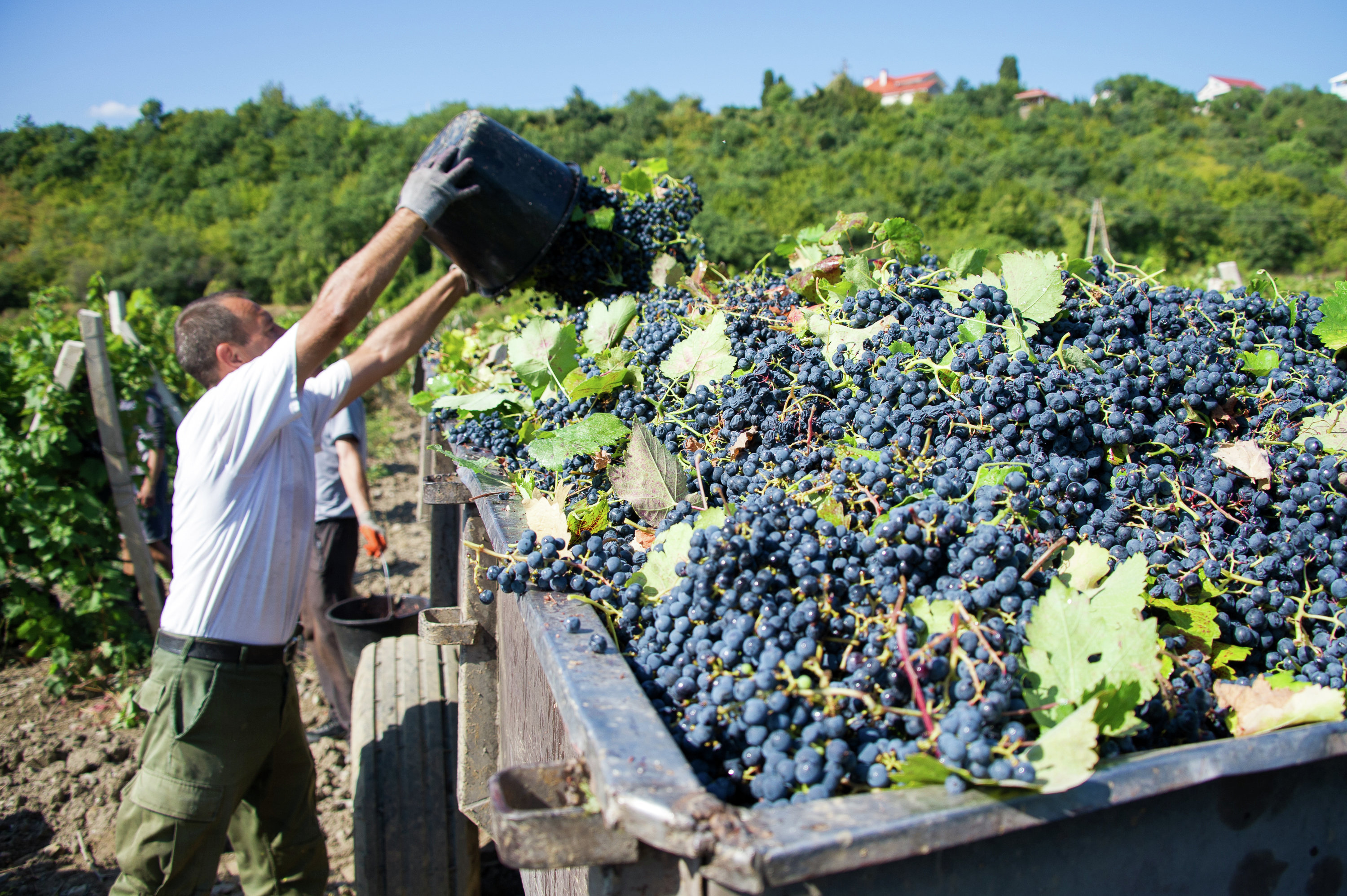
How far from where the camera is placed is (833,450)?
1153 mm

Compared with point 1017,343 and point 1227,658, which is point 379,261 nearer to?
point 1017,343

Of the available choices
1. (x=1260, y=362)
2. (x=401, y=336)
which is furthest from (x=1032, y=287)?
(x=401, y=336)

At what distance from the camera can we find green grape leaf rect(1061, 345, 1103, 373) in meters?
1.24

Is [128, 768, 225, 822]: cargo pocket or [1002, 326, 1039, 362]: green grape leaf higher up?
[1002, 326, 1039, 362]: green grape leaf

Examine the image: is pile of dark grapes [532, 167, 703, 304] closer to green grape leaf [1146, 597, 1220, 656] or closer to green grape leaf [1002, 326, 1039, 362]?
green grape leaf [1002, 326, 1039, 362]

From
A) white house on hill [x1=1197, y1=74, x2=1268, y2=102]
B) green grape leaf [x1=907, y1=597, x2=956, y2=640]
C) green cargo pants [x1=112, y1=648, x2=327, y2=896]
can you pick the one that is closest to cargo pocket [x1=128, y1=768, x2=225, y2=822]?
green cargo pants [x1=112, y1=648, x2=327, y2=896]

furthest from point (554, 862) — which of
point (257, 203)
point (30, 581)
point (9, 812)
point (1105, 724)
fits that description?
point (257, 203)

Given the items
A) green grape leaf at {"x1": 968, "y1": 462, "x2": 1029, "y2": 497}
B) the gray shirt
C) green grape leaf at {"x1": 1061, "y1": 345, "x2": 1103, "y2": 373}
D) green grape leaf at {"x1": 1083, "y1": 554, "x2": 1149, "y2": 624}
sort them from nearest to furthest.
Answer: green grape leaf at {"x1": 1083, "y1": 554, "x2": 1149, "y2": 624} → green grape leaf at {"x1": 968, "y1": 462, "x2": 1029, "y2": 497} → green grape leaf at {"x1": 1061, "y1": 345, "x2": 1103, "y2": 373} → the gray shirt

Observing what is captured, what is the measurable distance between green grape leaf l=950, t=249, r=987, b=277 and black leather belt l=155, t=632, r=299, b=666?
6.87 ft

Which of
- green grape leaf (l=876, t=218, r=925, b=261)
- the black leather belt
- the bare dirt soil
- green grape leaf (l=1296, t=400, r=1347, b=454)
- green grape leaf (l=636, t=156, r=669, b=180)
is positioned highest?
green grape leaf (l=636, t=156, r=669, b=180)

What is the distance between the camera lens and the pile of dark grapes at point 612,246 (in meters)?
2.38

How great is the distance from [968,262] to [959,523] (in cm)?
101

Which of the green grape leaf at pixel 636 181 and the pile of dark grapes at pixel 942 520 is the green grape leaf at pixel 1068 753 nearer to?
the pile of dark grapes at pixel 942 520

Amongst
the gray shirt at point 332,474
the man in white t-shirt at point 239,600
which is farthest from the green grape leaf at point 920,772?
the gray shirt at point 332,474
